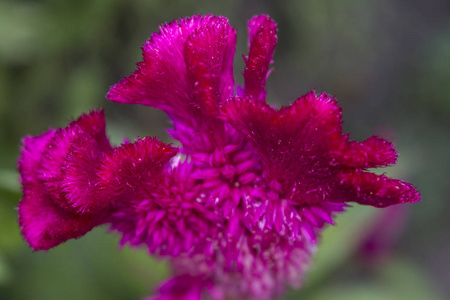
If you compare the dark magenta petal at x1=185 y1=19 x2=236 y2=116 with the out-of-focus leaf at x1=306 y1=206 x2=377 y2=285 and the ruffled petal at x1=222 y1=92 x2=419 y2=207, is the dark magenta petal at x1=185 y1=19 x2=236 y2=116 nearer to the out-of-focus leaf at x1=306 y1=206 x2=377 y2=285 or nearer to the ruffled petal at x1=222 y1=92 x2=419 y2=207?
the ruffled petal at x1=222 y1=92 x2=419 y2=207

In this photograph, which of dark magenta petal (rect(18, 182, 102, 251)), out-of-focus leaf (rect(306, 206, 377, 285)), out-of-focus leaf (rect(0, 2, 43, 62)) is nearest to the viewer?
dark magenta petal (rect(18, 182, 102, 251))

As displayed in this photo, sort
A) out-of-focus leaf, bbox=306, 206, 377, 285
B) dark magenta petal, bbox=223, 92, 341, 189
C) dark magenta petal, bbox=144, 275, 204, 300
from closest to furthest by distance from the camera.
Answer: dark magenta petal, bbox=223, 92, 341, 189 < dark magenta petal, bbox=144, 275, 204, 300 < out-of-focus leaf, bbox=306, 206, 377, 285

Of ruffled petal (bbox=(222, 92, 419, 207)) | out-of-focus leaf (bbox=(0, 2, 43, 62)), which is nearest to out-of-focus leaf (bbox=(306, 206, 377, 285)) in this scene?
ruffled petal (bbox=(222, 92, 419, 207))

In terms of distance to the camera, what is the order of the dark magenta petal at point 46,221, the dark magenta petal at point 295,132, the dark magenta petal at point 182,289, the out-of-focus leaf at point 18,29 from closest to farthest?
the dark magenta petal at point 295,132
the dark magenta petal at point 46,221
the dark magenta petal at point 182,289
the out-of-focus leaf at point 18,29

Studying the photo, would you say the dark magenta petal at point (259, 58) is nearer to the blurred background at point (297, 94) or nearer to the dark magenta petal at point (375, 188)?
the dark magenta petal at point (375, 188)

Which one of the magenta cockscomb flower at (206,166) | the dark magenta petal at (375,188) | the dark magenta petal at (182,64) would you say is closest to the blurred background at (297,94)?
the magenta cockscomb flower at (206,166)

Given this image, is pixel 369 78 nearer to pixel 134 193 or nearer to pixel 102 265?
pixel 102 265

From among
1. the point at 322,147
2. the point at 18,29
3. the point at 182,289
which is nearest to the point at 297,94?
the point at 18,29

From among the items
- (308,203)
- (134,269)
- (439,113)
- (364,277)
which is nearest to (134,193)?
(308,203)
